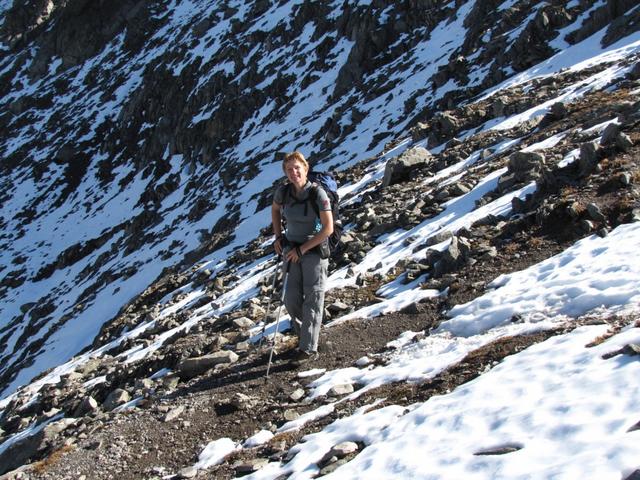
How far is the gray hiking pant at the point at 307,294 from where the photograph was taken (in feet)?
22.9

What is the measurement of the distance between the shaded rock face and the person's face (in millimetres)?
4465

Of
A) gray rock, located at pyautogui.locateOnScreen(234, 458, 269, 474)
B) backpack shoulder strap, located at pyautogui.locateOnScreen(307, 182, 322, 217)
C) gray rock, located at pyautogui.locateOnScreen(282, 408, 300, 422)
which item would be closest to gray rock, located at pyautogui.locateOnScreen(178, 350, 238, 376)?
gray rock, located at pyautogui.locateOnScreen(282, 408, 300, 422)

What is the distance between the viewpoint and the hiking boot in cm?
730

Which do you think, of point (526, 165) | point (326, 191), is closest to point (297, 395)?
point (326, 191)

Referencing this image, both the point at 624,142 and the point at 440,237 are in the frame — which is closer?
the point at 624,142

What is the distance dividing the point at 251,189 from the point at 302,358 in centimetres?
2557

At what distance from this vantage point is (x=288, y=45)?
47844 mm

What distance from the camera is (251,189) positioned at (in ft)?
106

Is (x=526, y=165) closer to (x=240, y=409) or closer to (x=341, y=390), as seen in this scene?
(x=341, y=390)

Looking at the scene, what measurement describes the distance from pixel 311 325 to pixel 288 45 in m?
44.6

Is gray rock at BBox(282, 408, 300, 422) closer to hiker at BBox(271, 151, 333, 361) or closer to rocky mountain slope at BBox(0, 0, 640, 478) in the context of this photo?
rocky mountain slope at BBox(0, 0, 640, 478)

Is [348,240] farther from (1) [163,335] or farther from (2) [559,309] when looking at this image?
(2) [559,309]

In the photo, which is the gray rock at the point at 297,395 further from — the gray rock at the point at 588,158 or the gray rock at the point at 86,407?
the gray rock at the point at 588,158

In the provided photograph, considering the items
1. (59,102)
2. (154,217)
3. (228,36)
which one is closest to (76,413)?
(154,217)
